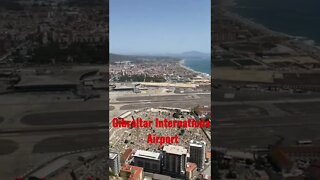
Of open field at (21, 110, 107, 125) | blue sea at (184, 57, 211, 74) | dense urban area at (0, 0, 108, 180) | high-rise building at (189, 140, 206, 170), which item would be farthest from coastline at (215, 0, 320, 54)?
blue sea at (184, 57, 211, 74)

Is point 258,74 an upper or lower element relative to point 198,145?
upper

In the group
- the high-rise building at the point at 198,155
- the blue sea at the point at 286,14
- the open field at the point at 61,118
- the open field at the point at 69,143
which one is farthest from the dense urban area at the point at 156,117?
the blue sea at the point at 286,14

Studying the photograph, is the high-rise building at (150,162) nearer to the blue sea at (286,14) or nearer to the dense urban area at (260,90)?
the dense urban area at (260,90)

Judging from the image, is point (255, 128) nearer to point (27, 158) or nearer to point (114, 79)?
point (27, 158)

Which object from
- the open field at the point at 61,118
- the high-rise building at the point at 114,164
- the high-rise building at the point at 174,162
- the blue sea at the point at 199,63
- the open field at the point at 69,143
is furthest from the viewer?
the blue sea at the point at 199,63

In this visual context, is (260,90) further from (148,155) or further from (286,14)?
(148,155)

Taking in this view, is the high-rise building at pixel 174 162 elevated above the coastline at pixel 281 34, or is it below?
below

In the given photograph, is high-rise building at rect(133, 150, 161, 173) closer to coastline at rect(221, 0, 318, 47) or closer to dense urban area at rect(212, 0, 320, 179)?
dense urban area at rect(212, 0, 320, 179)

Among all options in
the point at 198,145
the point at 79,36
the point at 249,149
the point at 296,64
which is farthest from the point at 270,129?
the point at 79,36
